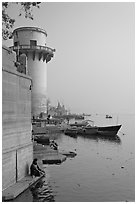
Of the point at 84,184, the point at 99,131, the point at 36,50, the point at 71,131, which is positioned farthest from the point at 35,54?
the point at 84,184

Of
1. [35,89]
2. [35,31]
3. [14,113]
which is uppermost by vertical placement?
[35,31]

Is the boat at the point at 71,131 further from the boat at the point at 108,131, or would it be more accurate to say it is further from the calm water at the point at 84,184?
the calm water at the point at 84,184

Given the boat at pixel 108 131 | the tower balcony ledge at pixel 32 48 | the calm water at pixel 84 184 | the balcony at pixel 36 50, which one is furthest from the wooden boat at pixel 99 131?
the calm water at pixel 84 184

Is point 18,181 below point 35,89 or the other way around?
below

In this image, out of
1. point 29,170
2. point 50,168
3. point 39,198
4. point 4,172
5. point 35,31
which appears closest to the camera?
point 4,172

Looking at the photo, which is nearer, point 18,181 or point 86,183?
point 18,181

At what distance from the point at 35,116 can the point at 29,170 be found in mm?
43966

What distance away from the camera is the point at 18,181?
15.1 m

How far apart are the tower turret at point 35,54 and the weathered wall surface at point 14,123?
43.8 m

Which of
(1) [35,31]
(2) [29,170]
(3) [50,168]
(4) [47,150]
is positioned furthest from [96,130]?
(2) [29,170]

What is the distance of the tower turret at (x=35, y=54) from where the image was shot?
5997 cm

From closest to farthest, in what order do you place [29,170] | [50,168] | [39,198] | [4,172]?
[4,172]
[39,198]
[29,170]
[50,168]

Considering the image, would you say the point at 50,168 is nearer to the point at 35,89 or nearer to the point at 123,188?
the point at 123,188

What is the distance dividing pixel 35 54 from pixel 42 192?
48804 millimetres
